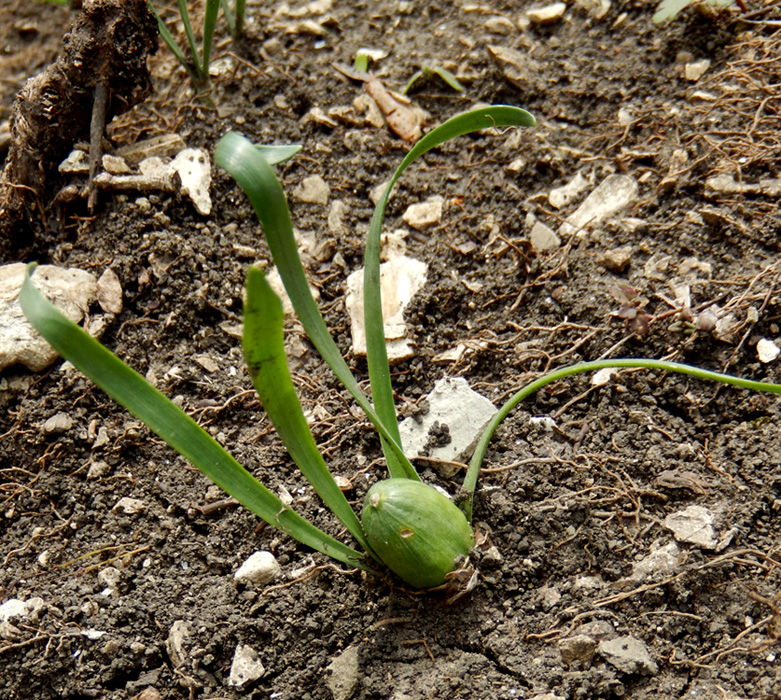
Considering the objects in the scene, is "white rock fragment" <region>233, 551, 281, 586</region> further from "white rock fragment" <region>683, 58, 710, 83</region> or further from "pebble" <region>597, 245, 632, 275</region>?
"white rock fragment" <region>683, 58, 710, 83</region>

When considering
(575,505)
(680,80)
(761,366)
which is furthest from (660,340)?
(680,80)

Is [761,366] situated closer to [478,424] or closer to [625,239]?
[625,239]

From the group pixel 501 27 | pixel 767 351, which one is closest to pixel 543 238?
pixel 767 351

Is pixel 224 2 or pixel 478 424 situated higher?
pixel 224 2

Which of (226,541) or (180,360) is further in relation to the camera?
(180,360)

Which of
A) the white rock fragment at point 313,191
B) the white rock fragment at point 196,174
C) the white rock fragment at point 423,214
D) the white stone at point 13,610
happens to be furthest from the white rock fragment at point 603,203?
the white stone at point 13,610
